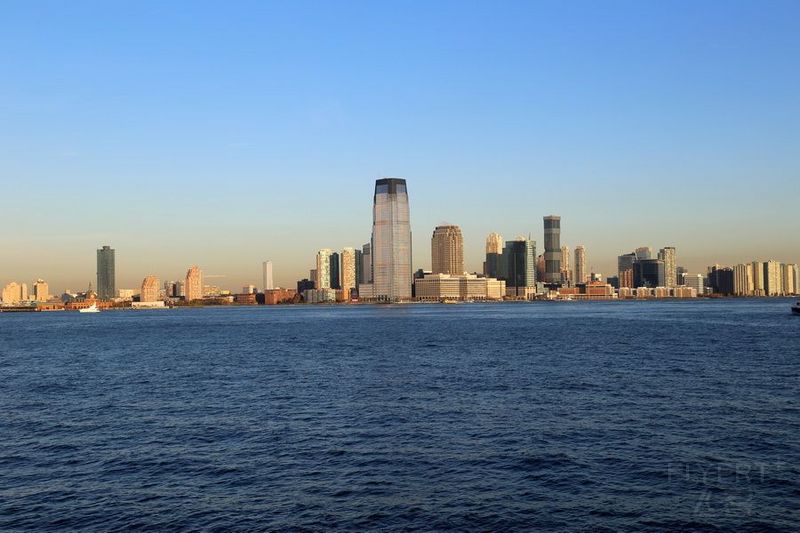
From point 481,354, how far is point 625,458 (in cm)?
5659

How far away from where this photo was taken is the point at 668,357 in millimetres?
83750

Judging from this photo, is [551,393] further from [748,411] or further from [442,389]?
[748,411]

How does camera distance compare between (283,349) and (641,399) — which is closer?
(641,399)

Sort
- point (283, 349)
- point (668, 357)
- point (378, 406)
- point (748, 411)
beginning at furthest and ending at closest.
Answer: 1. point (283, 349)
2. point (668, 357)
3. point (378, 406)
4. point (748, 411)

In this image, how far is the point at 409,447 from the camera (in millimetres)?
39938

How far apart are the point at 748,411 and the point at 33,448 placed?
1684 inches

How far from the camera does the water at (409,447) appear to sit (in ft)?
95.7

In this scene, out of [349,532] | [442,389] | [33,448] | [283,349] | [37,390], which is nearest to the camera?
[349,532]

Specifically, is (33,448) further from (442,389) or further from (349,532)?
(442,389)

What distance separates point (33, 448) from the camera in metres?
41.4

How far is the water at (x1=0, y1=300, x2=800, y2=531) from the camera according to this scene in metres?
29.2

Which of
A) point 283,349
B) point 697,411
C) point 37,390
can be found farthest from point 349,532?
point 283,349

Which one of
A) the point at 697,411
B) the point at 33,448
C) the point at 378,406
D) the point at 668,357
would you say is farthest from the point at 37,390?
the point at 668,357

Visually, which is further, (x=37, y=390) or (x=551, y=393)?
(x=37, y=390)
